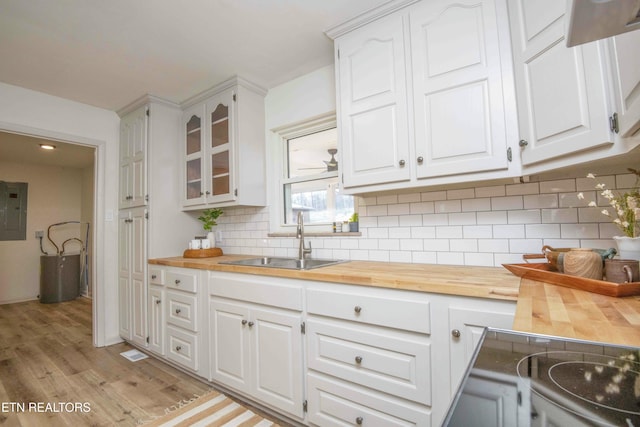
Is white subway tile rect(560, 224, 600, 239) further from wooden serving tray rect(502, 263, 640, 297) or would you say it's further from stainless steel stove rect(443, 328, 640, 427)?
stainless steel stove rect(443, 328, 640, 427)

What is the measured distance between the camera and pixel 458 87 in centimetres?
152

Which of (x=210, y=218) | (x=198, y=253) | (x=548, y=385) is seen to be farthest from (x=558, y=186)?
(x=210, y=218)

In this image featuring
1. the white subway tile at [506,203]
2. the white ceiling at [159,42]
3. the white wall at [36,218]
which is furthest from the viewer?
the white wall at [36,218]

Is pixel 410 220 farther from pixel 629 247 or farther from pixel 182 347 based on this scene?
A: pixel 182 347

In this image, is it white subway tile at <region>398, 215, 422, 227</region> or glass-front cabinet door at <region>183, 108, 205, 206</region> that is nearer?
white subway tile at <region>398, 215, 422, 227</region>

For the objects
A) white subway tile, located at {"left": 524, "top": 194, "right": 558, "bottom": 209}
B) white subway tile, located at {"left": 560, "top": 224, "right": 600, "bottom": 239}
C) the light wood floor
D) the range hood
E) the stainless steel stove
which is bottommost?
the light wood floor

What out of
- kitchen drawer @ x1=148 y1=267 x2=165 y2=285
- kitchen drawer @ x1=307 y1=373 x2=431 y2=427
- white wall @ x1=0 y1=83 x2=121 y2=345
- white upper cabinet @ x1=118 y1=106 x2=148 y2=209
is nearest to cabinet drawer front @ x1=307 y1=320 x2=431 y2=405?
kitchen drawer @ x1=307 y1=373 x2=431 y2=427

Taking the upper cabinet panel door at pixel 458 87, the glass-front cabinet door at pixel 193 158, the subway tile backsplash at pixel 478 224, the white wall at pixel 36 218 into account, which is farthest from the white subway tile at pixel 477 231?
the white wall at pixel 36 218

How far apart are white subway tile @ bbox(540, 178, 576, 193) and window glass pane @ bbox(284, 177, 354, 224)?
4.02 feet

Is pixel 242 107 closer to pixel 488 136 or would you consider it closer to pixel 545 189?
pixel 488 136

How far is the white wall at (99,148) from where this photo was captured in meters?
2.72

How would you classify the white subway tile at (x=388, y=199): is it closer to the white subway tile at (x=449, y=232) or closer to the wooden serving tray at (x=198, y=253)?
the white subway tile at (x=449, y=232)

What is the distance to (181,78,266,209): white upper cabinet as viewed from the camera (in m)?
2.56

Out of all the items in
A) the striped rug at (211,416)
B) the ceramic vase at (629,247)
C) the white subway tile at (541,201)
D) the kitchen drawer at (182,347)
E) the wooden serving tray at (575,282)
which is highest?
the white subway tile at (541,201)
